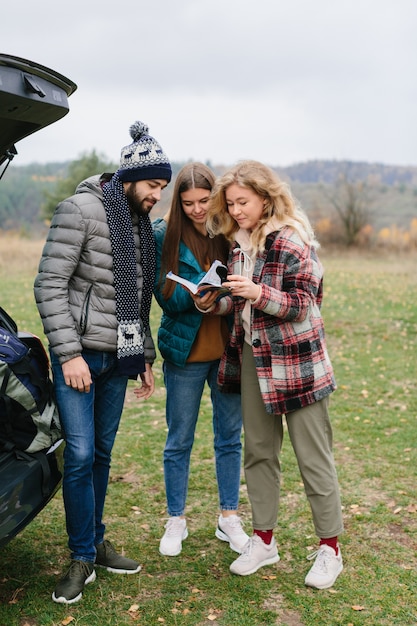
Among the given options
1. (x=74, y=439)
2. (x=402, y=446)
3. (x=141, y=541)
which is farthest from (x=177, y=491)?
(x=402, y=446)

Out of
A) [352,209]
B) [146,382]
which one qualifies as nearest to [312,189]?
[352,209]

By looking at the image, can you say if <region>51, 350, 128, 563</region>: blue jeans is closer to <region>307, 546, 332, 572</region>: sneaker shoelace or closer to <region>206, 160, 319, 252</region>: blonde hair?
<region>206, 160, 319, 252</region>: blonde hair

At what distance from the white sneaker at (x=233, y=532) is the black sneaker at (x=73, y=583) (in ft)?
2.80

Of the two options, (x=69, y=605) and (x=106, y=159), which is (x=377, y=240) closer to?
(x=106, y=159)

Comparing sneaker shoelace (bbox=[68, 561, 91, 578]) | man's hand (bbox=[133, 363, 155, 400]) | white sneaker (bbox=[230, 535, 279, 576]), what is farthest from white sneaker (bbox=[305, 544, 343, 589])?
man's hand (bbox=[133, 363, 155, 400])

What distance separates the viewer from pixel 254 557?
361 centimetres

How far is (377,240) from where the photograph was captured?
35500 mm

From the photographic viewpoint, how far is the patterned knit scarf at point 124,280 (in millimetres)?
3162

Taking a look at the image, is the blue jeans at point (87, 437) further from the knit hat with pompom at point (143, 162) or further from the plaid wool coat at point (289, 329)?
the knit hat with pompom at point (143, 162)

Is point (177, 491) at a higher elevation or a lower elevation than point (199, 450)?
A: higher

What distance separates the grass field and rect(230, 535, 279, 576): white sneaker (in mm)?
43

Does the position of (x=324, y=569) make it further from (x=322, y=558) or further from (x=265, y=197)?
(x=265, y=197)

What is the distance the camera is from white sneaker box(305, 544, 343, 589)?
11.2 feet

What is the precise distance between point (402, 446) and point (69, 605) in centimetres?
329
